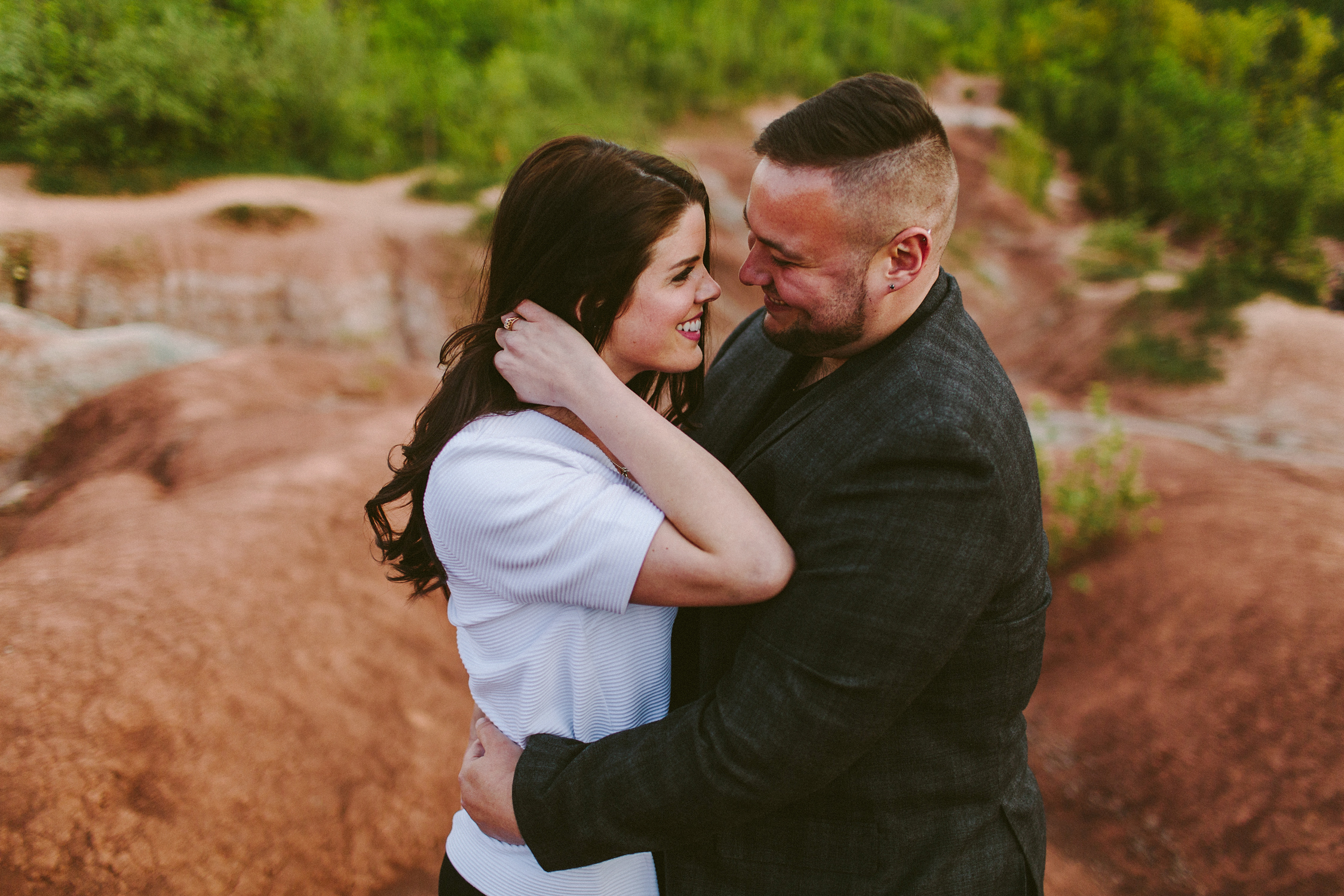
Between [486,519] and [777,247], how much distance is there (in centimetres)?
79

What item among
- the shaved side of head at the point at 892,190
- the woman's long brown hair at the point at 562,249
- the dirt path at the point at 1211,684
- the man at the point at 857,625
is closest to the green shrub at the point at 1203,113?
the dirt path at the point at 1211,684

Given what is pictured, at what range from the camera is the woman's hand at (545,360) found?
58.9 inches

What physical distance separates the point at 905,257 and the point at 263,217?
11.6 m

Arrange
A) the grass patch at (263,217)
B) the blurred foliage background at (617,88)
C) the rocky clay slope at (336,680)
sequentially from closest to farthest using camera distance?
the rocky clay slope at (336,680)
the blurred foliage background at (617,88)
the grass patch at (263,217)

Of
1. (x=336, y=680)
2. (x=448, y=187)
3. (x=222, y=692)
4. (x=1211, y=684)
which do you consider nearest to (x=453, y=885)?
(x=222, y=692)

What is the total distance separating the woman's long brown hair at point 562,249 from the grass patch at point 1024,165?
2189cm

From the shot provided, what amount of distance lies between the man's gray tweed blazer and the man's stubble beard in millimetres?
60

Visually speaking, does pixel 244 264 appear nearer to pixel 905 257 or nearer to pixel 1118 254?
pixel 905 257

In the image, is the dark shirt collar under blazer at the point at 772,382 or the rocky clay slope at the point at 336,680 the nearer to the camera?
the dark shirt collar under blazer at the point at 772,382

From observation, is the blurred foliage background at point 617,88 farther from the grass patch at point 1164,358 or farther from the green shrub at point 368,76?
the grass patch at point 1164,358

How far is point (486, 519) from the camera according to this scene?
1.36 m

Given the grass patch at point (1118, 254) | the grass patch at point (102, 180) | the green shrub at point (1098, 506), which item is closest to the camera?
the green shrub at point (1098, 506)

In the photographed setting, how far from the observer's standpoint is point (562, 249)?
158cm

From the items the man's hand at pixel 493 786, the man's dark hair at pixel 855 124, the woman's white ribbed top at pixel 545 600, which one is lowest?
the man's hand at pixel 493 786
